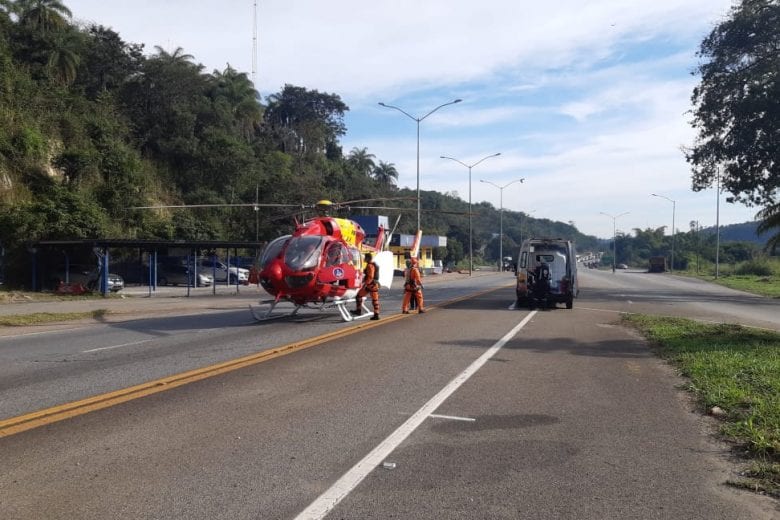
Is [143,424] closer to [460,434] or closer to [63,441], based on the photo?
[63,441]

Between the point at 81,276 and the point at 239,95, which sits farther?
the point at 239,95

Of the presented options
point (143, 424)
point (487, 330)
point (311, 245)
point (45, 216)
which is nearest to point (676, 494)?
point (143, 424)

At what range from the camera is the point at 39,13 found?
4681 centimetres

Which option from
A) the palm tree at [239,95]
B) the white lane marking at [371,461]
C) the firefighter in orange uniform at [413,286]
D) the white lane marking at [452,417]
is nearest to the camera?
the white lane marking at [371,461]

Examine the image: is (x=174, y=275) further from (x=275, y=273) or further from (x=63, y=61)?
(x=275, y=273)

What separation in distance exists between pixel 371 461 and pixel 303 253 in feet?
35.0

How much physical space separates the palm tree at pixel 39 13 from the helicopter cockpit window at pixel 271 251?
131 feet

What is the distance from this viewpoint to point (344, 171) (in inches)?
3327

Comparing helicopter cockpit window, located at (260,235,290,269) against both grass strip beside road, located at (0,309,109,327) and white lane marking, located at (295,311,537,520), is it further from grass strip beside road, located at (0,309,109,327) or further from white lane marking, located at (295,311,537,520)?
white lane marking, located at (295,311,537,520)

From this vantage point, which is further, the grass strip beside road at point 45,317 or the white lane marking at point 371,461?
the grass strip beside road at point 45,317

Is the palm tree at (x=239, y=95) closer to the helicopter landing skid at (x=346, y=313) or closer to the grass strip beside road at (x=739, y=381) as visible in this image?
the helicopter landing skid at (x=346, y=313)

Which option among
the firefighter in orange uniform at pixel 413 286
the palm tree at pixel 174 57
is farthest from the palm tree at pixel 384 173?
the firefighter in orange uniform at pixel 413 286

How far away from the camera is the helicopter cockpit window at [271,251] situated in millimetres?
15633

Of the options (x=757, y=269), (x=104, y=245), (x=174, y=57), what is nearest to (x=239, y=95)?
(x=174, y=57)
